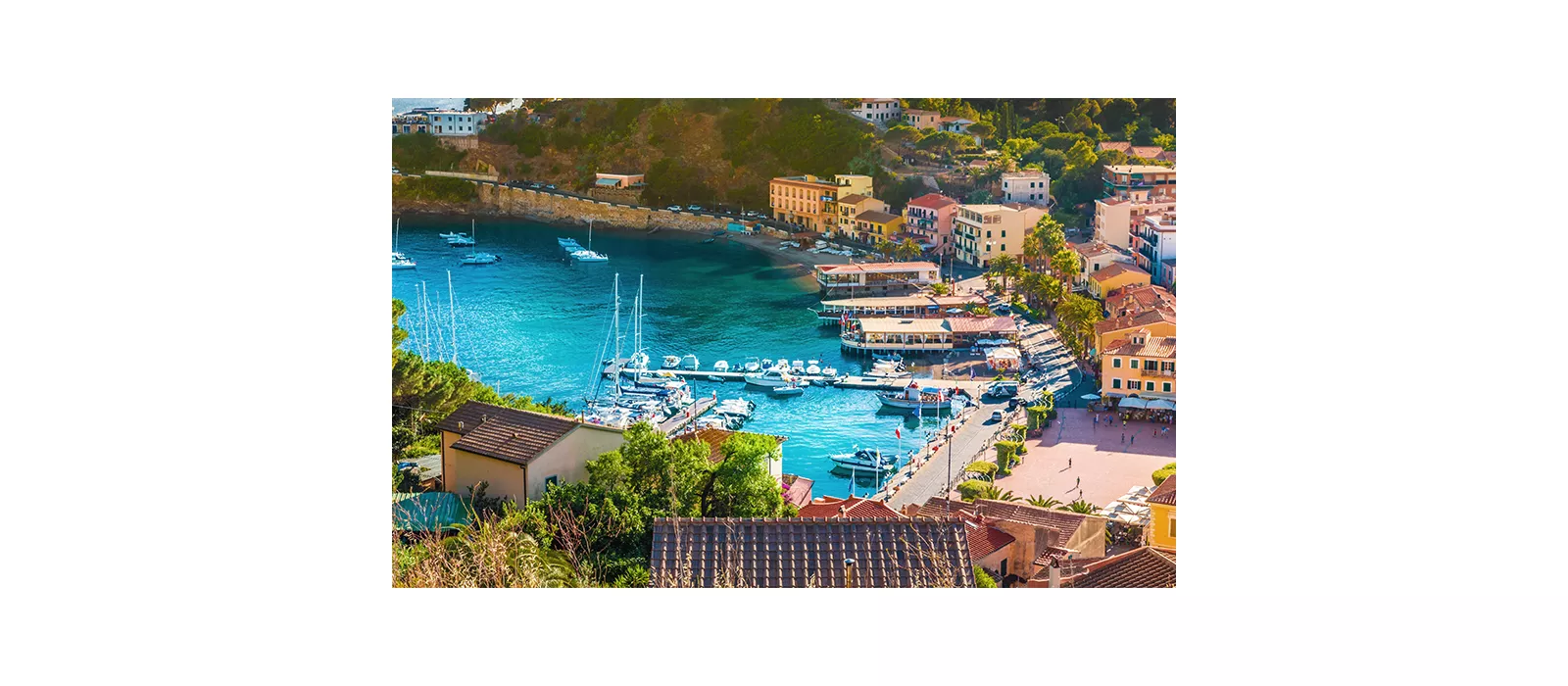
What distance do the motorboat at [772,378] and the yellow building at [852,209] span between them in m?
0.77

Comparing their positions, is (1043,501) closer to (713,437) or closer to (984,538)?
(984,538)

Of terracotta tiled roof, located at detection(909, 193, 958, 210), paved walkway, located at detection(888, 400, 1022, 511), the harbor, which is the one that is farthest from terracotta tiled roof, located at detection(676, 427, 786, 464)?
terracotta tiled roof, located at detection(909, 193, 958, 210)

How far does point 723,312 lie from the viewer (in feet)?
23.8

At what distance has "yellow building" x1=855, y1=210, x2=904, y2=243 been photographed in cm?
731

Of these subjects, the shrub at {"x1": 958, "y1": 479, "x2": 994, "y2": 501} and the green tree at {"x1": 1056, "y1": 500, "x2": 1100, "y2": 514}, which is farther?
the shrub at {"x1": 958, "y1": 479, "x2": 994, "y2": 501}

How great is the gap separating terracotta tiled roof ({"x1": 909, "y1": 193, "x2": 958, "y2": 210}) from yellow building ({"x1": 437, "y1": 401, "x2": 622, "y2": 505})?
2.11 meters

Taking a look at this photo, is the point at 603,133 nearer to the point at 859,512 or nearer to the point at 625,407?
the point at 625,407

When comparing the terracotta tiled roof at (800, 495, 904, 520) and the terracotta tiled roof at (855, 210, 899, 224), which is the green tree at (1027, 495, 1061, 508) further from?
the terracotta tiled roof at (855, 210, 899, 224)

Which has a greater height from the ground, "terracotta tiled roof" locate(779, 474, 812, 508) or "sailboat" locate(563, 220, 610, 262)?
"sailboat" locate(563, 220, 610, 262)

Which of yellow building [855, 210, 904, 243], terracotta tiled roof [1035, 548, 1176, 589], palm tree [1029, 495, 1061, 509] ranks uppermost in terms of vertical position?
yellow building [855, 210, 904, 243]

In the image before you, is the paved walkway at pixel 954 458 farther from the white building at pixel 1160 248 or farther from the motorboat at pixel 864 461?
the white building at pixel 1160 248

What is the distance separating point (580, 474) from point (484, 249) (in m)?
1.71

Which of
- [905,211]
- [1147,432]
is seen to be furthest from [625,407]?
[1147,432]

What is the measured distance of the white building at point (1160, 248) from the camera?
646cm
